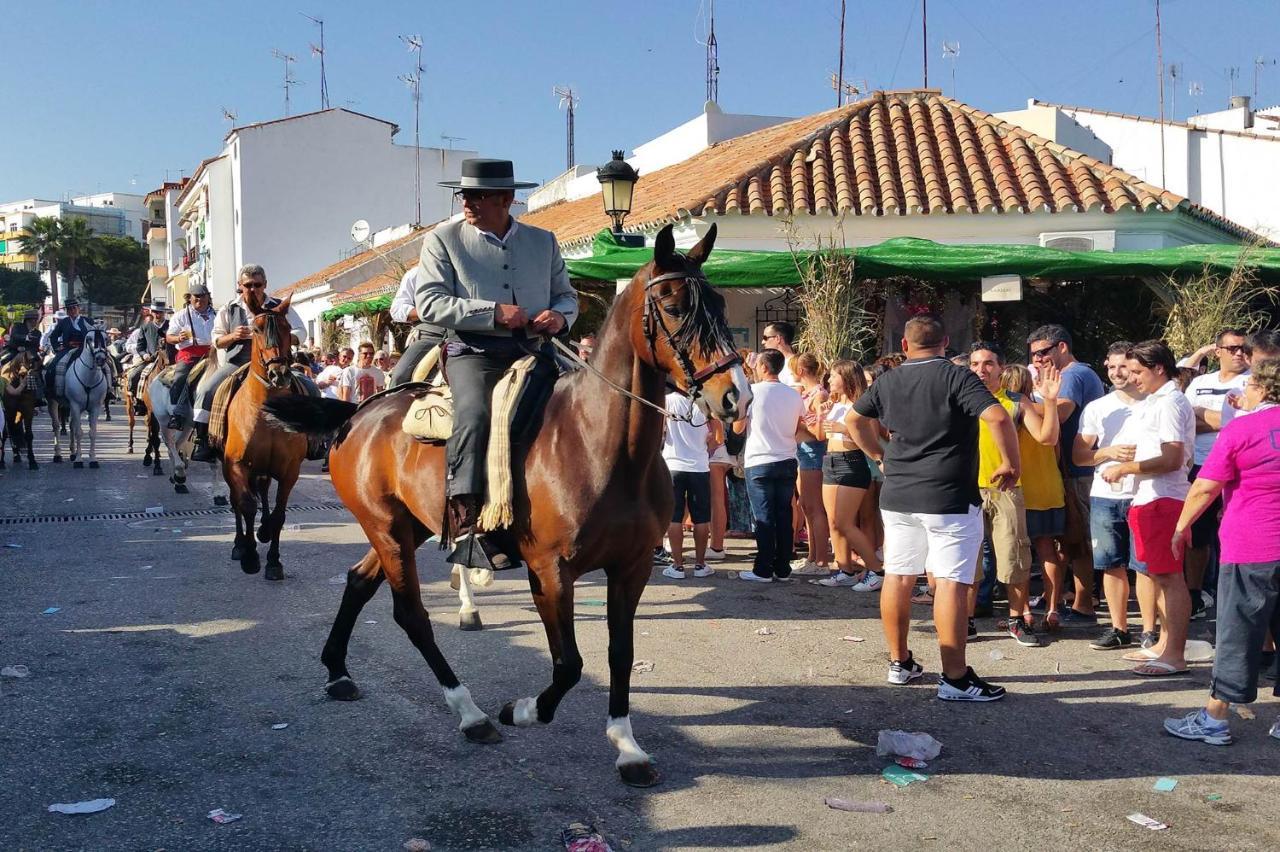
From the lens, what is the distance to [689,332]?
431 centimetres

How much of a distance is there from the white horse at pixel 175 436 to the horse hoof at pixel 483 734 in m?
9.03

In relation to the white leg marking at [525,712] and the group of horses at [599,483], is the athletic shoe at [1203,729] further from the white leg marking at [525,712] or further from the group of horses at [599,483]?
the white leg marking at [525,712]

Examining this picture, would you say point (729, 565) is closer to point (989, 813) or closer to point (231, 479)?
point (231, 479)

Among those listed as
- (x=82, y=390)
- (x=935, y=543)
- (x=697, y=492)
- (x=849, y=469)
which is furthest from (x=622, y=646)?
(x=82, y=390)

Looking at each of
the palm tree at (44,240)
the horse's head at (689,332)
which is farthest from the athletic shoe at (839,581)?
the palm tree at (44,240)

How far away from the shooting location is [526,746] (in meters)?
5.11

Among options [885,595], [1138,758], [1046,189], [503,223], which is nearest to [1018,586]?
[885,595]

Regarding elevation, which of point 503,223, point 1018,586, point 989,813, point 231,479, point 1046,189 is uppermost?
point 1046,189

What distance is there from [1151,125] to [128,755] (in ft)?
111

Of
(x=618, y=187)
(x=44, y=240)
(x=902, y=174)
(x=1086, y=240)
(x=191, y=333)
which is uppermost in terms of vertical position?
(x=44, y=240)

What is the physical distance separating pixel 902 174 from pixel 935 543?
41.0ft

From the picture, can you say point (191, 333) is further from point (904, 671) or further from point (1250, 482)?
point (1250, 482)

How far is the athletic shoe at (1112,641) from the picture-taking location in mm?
7055

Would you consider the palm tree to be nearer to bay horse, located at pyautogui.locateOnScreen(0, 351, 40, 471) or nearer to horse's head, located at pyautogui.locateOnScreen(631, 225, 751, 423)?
bay horse, located at pyautogui.locateOnScreen(0, 351, 40, 471)
